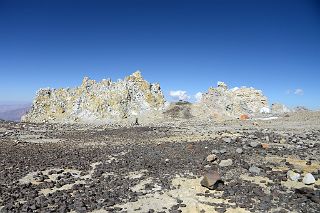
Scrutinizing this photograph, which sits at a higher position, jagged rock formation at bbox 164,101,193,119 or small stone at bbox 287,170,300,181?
jagged rock formation at bbox 164,101,193,119

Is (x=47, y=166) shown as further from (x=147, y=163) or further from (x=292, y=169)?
(x=292, y=169)

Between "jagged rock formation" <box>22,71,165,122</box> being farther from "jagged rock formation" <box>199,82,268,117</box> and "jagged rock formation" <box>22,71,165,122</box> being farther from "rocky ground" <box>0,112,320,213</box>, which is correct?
"rocky ground" <box>0,112,320,213</box>

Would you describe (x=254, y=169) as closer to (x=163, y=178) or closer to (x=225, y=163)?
(x=225, y=163)

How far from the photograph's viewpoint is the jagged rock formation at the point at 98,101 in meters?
79.4

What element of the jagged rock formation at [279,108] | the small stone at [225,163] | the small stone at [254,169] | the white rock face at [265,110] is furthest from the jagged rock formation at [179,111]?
the small stone at [254,169]

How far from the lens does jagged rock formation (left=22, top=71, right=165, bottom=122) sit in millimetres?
79438

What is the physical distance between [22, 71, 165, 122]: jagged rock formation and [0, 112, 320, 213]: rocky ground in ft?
154

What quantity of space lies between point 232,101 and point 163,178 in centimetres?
6621

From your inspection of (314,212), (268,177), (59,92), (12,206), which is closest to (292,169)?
(268,177)

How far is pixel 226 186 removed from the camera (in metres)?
18.1

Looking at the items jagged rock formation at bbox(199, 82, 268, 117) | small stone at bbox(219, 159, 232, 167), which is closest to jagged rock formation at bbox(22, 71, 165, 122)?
jagged rock formation at bbox(199, 82, 268, 117)

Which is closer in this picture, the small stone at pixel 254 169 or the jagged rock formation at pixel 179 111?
the small stone at pixel 254 169

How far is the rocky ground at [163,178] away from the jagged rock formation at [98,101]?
1854 inches

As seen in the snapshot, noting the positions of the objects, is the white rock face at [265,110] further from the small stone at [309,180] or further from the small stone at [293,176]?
the small stone at [309,180]
